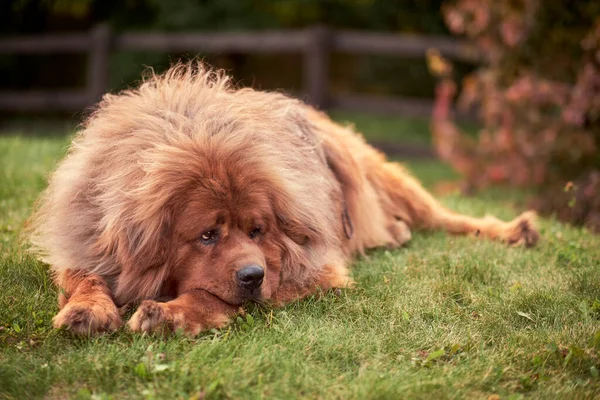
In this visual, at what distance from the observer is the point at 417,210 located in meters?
6.13

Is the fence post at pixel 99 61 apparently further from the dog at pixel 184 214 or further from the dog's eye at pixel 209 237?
the dog's eye at pixel 209 237

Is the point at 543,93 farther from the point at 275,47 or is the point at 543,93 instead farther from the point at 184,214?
the point at 184,214

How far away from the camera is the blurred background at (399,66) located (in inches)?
337

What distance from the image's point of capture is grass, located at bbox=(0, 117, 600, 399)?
3109 millimetres

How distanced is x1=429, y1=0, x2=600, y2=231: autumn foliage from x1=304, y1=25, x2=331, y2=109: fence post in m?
3.09

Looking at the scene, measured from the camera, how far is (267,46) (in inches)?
507

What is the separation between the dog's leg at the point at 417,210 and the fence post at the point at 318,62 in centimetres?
658

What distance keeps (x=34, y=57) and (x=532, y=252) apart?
16499 mm

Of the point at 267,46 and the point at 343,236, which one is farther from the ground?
the point at 267,46

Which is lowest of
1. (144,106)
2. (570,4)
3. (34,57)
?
(34,57)

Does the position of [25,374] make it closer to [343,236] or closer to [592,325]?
[343,236]

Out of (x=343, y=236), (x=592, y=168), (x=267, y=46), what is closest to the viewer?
(x=343, y=236)

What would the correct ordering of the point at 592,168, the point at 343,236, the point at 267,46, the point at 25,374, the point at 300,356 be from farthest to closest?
the point at 267,46 → the point at 592,168 → the point at 343,236 → the point at 300,356 → the point at 25,374

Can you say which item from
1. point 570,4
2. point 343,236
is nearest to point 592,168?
point 570,4
